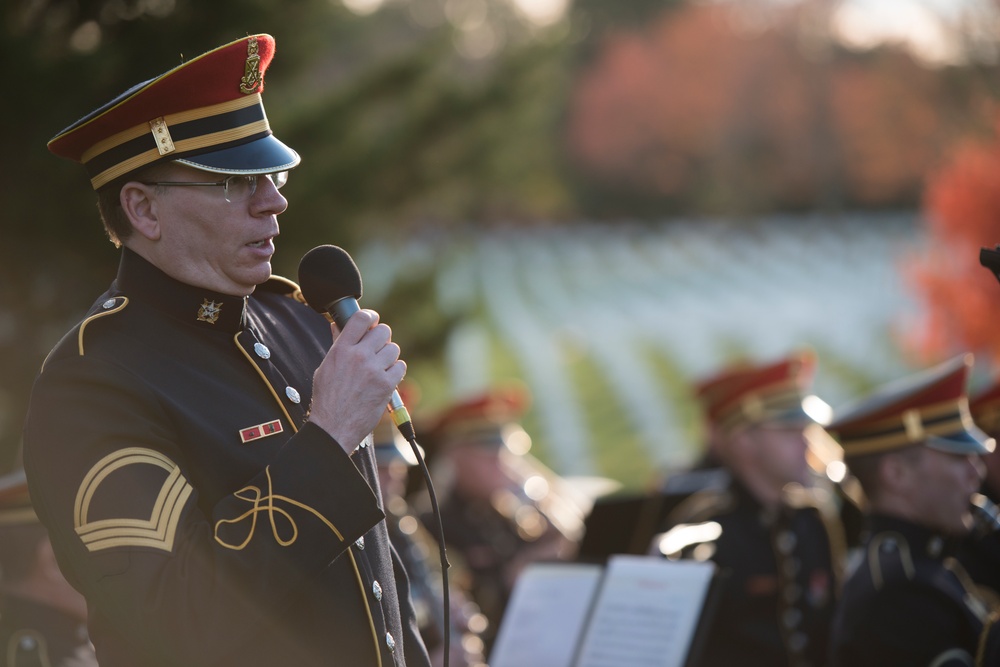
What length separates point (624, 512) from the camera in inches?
293

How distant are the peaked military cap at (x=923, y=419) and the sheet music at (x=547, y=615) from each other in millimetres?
1160

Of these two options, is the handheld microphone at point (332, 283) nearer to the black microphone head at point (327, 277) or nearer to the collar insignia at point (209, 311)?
the black microphone head at point (327, 277)

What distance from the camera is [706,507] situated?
665cm

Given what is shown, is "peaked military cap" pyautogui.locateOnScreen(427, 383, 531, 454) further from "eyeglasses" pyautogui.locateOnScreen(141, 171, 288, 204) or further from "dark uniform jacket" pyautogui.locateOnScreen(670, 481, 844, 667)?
"eyeglasses" pyautogui.locateOnScreen(141, 171, 288, 204)

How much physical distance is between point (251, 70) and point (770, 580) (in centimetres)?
430

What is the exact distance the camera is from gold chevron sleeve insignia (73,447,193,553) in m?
2.40

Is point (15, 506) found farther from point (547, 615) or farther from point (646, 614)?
point (646, 614)

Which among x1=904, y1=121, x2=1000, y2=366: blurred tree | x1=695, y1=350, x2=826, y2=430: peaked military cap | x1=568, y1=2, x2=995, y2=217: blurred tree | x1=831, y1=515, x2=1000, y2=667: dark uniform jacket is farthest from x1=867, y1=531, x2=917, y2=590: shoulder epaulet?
x1=568, y1=2, x2=995, y2=217: blurred tree

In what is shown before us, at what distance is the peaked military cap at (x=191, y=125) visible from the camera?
8.70ft

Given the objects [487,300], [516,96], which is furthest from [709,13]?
→ [516,96]

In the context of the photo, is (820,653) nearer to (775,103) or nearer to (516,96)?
(516,96)

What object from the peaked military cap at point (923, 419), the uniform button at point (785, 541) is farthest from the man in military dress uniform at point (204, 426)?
the uniform button at point (785, 541)

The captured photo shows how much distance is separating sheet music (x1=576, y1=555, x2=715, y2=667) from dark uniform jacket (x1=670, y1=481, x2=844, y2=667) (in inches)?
39.9

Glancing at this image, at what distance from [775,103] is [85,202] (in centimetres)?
4639
